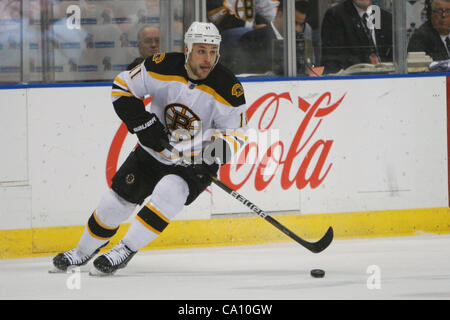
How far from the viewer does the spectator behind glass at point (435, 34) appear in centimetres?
591

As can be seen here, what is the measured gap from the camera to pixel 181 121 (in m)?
4.30

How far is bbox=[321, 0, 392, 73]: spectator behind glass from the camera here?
18.9ft

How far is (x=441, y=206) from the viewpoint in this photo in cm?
578

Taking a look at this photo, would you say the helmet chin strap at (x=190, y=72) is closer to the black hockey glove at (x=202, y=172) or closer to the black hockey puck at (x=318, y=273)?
the black hockey glove at (x=202, y=172)

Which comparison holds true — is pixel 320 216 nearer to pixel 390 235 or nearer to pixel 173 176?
pixel 390 235

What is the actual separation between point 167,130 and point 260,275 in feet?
2.54

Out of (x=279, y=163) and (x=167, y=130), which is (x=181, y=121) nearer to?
(x=167, y=130)

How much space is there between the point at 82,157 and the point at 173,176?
1166 mm

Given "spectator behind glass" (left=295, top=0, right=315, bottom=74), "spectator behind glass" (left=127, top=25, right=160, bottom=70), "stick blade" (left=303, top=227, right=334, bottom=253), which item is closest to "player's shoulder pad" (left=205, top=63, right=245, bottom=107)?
"stick blade" (left=303, top=227, right=334, bottom=253)

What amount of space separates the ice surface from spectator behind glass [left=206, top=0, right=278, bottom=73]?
1108 millimetres

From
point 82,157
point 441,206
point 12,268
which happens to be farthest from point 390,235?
point 12,268

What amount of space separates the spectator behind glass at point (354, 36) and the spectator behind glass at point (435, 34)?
18 cm

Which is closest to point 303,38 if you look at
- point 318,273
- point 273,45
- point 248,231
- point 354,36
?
point 273,45

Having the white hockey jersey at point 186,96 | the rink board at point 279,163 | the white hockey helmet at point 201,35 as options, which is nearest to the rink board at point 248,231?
the rink board at point 279,163
